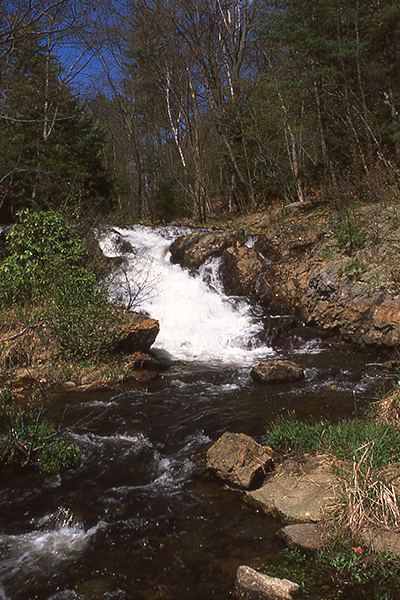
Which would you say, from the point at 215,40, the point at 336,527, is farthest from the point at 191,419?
the point at 215,40

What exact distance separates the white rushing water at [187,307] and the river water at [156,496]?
0.93 m

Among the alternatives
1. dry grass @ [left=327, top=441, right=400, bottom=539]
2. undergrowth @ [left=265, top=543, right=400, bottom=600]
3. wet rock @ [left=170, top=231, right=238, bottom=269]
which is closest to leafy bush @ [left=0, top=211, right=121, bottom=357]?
wet rock @ [left=170, top=231, right=238, bottom=269]

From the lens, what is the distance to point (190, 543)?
11.1ft

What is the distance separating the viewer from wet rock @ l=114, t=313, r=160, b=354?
8750 mm

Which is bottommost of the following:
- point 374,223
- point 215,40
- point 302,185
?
point 374,223

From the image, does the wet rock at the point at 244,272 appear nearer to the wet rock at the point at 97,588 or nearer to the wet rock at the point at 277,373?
the wet rock at the point at 277,373

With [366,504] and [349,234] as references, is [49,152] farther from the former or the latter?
[366,504]

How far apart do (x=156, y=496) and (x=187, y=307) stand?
792 cm

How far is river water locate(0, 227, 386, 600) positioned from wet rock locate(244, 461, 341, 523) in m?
0.12

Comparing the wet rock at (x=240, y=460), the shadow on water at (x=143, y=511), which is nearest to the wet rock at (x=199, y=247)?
the shadow on water at (x=143, y=511)

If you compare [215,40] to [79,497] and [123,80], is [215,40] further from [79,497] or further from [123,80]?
[79,497]

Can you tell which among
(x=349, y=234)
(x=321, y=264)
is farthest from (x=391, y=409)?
(x=321, y=264)

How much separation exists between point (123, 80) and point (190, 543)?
23.9m

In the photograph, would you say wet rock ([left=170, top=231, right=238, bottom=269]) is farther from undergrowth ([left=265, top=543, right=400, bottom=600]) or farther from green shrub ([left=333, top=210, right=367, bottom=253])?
undergrowth ([left=265, top=543, right=400, bottom=600])
